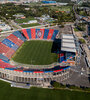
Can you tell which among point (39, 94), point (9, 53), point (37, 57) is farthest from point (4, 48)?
point (39, 94)

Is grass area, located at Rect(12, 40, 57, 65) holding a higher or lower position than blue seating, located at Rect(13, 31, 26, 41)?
lower

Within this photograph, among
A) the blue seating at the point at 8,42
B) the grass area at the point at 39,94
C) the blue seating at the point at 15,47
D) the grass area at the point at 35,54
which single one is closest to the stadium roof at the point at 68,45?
the grass area at the point at 35,54

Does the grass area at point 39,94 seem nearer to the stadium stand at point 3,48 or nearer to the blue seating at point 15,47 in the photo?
the stadium stand at point 3,48

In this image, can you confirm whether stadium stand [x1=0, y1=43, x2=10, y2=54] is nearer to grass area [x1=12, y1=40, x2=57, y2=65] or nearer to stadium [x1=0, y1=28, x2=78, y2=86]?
stadium [x1=0, y1=28, x2=78, y2=86]

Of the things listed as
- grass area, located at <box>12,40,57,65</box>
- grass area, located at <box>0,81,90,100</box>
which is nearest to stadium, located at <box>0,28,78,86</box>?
grass area, located at <box>12,40,57,65</box>

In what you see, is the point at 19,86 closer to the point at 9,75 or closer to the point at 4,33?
the point at 9,75

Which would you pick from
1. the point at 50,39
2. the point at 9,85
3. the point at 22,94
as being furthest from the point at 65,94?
the point at 50,39

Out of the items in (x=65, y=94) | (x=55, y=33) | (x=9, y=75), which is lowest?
(x=65, y=94)
